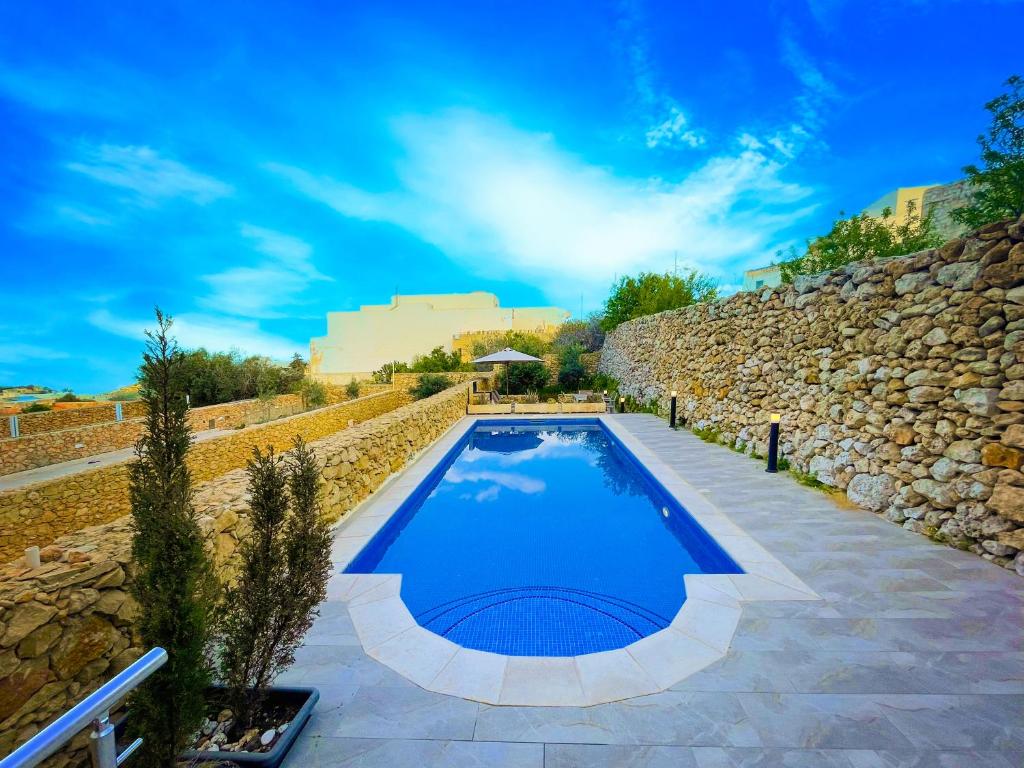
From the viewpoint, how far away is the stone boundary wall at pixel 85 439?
10234 millimetres

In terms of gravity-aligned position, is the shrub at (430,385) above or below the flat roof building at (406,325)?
below

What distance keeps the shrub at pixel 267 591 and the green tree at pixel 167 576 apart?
0.15m

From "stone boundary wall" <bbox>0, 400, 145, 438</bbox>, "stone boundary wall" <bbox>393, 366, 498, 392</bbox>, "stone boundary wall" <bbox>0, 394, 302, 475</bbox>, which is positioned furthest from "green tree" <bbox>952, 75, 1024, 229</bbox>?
"stone boundary wall" <bbox>0, 400, 145, 438</bbox>

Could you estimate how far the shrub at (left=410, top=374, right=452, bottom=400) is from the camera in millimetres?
16500

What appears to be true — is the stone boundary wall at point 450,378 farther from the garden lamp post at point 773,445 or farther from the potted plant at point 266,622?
the potted plant at point 266,622

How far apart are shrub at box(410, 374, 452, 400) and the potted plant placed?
47.5ft

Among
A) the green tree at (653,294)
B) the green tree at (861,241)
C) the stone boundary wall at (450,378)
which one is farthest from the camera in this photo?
the green tree at (653,294)

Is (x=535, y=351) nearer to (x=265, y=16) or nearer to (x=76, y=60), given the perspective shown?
(x=265, y=16)

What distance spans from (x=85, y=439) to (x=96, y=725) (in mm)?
15397

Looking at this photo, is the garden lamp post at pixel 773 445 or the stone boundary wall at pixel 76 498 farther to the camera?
the stone boundary wall at pixel 76 498

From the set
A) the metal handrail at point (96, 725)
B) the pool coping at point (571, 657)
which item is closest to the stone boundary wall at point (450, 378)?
the pool coping at point (571, 657)

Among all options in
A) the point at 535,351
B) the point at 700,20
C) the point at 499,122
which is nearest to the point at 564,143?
the point at 499,122

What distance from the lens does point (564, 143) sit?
15.3 m

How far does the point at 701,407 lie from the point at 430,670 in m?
8.80
